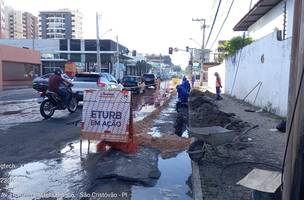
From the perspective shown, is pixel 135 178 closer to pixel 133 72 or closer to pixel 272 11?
pixel 272 11

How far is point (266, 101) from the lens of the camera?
18594mm

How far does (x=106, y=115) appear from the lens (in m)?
9.18

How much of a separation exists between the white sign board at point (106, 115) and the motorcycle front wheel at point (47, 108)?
20.4 feet

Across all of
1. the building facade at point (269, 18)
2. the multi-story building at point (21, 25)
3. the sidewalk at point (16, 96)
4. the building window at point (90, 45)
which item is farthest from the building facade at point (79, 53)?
the building facade at point (269, 18)

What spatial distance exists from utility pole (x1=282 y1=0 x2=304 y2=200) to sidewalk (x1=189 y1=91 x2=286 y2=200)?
1.80 m

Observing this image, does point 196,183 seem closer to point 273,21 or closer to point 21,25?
point 273,21

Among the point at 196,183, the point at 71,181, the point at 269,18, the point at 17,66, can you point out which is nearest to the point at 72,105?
the point at 71,181

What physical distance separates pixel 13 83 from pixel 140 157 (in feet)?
155

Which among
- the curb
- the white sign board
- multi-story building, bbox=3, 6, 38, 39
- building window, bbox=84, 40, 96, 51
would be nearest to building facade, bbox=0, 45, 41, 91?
building window, bbox=84, 40, 96, 51

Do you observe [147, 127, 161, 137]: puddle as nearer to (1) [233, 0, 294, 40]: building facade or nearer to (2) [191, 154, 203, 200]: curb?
(2) [191, 154, 203, 200]: curb

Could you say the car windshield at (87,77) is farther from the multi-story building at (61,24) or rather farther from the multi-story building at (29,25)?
the multi-story building at (29,25)

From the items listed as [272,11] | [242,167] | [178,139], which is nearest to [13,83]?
[272,11]

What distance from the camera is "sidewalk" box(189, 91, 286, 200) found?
653cm

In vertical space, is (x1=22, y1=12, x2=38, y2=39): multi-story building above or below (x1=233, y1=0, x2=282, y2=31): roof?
above
